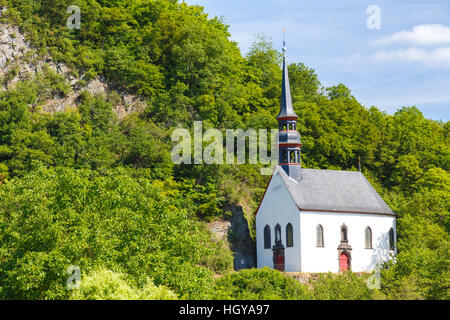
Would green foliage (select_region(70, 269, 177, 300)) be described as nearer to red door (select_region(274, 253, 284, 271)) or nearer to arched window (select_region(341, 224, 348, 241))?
red door (select_region(274, 253, 284, 271))

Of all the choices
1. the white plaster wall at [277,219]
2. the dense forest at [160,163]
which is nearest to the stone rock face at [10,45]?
the dense forest at [160,163]

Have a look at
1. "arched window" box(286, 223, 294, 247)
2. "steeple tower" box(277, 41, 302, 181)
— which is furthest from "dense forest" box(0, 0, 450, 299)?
"steeple tower" box(277, 41, 302, 181)

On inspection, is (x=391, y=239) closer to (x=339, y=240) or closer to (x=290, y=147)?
(x=339, y=240)

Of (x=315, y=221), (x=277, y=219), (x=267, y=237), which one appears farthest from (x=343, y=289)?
(x=267, y=237)

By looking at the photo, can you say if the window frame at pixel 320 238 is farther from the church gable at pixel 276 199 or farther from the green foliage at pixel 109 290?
the green foliage at pixel 109 290

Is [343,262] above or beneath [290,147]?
beneath

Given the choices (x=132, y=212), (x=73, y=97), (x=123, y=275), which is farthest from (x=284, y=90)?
(x=123, y=275)

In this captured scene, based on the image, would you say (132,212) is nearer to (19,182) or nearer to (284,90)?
(19,182)

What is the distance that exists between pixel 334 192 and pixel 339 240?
13.1 ft

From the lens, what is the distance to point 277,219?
5588 cm

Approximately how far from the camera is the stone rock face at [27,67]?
63750 mm

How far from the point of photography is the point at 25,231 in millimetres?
37344

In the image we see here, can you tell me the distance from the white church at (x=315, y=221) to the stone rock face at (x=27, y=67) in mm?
19899

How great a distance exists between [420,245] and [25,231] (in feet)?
94.7
